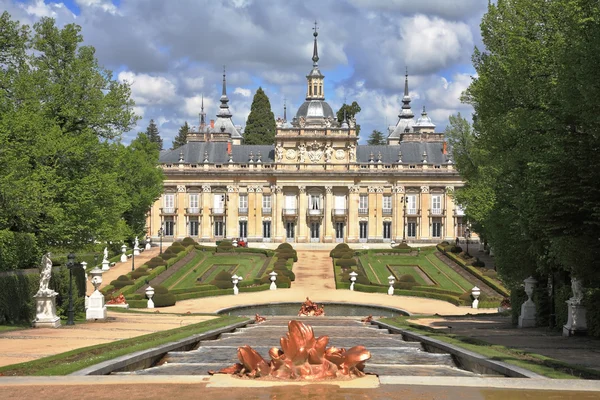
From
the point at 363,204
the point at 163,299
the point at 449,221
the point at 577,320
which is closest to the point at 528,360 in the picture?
the point at 577,320

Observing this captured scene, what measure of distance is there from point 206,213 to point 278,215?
7.97 meters

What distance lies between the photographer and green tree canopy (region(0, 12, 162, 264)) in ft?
81.4

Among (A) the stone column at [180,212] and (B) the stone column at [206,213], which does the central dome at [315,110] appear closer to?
(B) the stone column at [206,213]

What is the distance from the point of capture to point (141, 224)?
207 ft

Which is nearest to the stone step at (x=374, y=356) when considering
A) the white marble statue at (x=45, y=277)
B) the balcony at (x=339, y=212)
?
the white marble statue at (x=45, y=277)

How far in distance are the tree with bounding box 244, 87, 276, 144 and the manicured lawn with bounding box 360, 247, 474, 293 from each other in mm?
38225

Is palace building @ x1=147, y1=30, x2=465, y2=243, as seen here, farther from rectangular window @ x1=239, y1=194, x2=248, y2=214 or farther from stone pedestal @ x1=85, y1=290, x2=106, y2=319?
stone pedestal @ x1=85, y1=290, x2=106, y2=319

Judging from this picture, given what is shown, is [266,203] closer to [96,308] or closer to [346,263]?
[346,263]

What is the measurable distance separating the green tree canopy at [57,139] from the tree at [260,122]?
220 feet

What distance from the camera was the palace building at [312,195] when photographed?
7725 cm

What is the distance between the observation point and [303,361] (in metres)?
11.8

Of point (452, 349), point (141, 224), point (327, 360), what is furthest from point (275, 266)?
point (327, 360)

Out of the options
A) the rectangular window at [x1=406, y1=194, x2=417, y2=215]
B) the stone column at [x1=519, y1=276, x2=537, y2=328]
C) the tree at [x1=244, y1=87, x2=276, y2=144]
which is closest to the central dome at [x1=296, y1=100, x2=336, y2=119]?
the rectangular window at [x1=406, y1=194, x2=417, y2=215]

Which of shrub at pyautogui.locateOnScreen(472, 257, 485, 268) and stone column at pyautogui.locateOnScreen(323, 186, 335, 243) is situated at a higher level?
stone column at pyautogui.locateOnScreen(323, 186, 335, 243)
